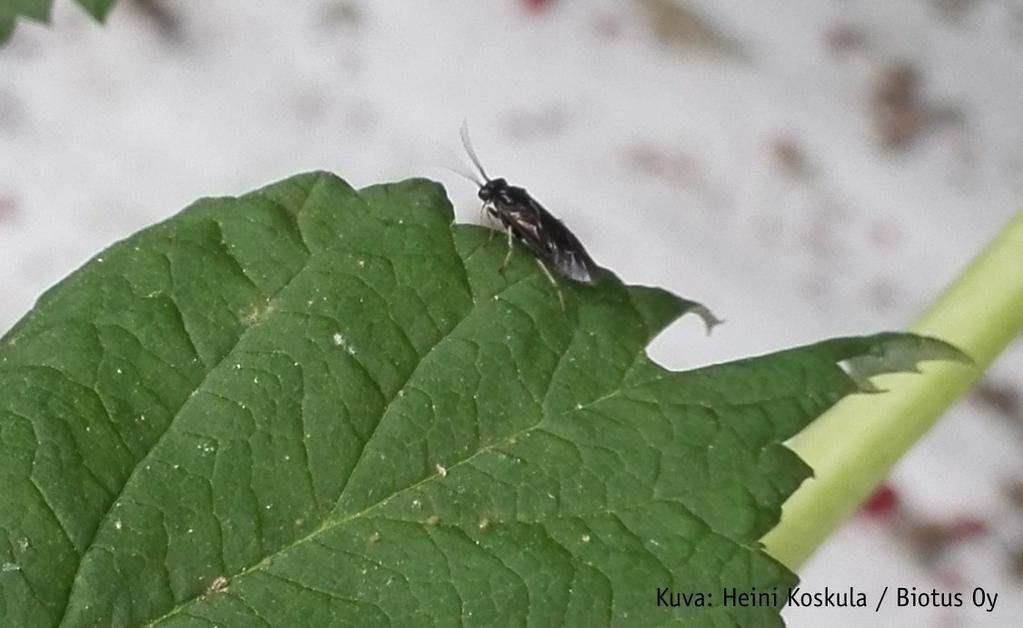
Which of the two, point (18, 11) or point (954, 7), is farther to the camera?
point (954, 7)

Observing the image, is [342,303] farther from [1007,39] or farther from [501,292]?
[1007,39]

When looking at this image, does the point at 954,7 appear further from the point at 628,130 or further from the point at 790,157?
the point at 628,130

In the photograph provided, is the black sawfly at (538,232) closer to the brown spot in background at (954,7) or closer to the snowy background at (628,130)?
the snowy background at (628,130)

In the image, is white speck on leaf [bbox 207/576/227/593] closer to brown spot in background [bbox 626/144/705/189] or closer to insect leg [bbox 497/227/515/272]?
insect leg [bbox 497/227/515/272]

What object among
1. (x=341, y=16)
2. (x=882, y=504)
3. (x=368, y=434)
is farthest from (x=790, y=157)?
(x=368, y=434)

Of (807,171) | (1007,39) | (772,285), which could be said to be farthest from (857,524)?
(1007,39)

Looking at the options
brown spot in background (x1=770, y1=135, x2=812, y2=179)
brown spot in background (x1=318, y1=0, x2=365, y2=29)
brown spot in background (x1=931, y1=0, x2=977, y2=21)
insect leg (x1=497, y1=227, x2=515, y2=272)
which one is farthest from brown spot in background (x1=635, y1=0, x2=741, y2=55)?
insect leg (x1=497, y1=227, x2=515, y2=272)

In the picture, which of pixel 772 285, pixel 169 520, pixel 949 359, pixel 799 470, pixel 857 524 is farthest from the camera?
pixel 772 285

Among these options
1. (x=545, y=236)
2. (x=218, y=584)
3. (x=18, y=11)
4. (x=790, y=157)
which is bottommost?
(x=218, y=584)
